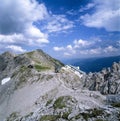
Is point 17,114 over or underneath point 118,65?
underneath

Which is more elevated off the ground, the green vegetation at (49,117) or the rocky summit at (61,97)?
the rocky summit at (61,97)

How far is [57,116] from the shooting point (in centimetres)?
5819

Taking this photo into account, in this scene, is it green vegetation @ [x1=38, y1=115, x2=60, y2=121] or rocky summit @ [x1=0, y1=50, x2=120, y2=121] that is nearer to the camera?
rocky summit @ [x1=0, y1=50, x2=120, y2=121]

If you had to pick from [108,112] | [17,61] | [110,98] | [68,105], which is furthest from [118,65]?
[17,61]

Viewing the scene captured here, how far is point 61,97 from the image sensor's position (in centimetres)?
7344

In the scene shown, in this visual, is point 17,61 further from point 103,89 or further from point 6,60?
point 103,89

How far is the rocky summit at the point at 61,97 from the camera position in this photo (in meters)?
52.3

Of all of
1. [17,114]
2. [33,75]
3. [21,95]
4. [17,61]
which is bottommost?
[17,114]

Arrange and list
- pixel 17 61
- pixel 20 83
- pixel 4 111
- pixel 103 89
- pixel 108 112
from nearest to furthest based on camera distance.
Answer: pixel 108 112, pixel 103 89, pixel 4 111, pixel 20 83, pixel 17 61

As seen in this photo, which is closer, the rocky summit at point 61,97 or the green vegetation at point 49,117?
the rocky summit at point 61,97

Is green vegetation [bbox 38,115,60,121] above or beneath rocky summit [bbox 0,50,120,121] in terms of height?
beneath

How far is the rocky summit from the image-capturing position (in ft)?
172

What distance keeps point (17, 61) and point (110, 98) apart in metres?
115

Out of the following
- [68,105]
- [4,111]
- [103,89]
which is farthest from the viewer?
[4,111]
